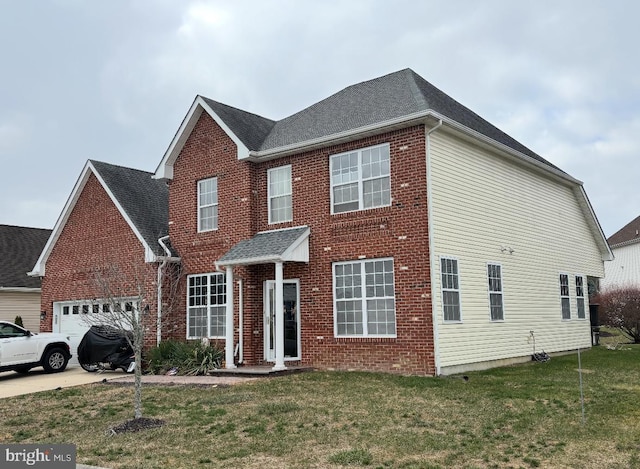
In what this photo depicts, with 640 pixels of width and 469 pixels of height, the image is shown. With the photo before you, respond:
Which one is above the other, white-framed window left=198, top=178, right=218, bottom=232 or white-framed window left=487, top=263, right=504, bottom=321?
white-framed window left=198, top=178, right=218, bottom=232

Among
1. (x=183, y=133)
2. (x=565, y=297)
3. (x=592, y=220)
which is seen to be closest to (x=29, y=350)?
(x=183, y=133)

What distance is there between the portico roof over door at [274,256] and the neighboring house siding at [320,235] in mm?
329

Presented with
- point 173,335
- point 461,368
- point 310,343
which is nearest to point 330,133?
point 310,343

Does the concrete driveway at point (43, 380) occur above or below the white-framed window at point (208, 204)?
below

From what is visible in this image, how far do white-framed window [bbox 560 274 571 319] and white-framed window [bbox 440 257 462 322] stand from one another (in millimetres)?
7177

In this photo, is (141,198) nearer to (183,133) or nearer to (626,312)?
(183,133)

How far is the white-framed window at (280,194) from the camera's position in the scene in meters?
17.2

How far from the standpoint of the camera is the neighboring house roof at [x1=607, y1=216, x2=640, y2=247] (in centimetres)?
4484

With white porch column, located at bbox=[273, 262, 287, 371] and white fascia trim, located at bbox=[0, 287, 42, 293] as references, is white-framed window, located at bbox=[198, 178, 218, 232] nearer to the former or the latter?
white porch column, located at bbox=[273, 262, 287, 371]

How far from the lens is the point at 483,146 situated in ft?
55.2

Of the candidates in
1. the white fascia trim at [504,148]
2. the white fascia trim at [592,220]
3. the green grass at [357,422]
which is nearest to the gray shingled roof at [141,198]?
the green grass at [357,422]

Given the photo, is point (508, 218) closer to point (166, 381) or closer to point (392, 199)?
point (392, 199)

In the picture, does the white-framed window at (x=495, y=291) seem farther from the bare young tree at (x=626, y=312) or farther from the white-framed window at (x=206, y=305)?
the bare young tree at (x=626, y=312)

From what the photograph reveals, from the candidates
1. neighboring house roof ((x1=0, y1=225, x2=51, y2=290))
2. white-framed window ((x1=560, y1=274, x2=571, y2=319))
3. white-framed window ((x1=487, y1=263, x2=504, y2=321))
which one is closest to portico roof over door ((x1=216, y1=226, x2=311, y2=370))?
white-framed window ((x1=487, y1=263, x2=504, y2=321))
